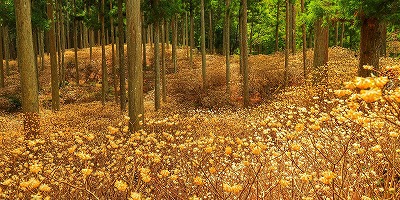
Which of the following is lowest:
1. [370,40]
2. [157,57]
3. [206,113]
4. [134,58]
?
[206,113]

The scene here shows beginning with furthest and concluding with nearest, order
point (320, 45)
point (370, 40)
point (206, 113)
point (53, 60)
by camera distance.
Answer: point (206, 113) → point (320, 45) → point (53, 60) → point (370, 40)

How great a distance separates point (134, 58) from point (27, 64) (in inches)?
111

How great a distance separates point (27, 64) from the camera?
8.62m

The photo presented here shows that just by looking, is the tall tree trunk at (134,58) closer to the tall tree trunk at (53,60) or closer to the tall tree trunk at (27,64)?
the tall tree trunk at (27,64)

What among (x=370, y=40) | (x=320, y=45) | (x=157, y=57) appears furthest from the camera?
(x=157, y=57)

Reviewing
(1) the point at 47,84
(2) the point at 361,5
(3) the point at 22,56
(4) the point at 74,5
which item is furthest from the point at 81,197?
(4) the point at 74,5

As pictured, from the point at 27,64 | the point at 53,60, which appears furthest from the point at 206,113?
the point at 27,64

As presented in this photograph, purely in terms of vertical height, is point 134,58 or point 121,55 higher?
point 121,55

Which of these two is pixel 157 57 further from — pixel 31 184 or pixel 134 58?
pixel 31 184

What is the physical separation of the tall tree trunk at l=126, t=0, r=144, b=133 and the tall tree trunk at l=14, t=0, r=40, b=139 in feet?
8.50

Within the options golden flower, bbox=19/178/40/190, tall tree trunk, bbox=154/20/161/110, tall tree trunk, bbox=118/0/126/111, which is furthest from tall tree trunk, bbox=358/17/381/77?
tall tree trunk, bbox=154/20/161/110

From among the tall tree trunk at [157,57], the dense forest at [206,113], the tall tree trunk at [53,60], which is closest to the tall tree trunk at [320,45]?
the dense forest at [206,113]

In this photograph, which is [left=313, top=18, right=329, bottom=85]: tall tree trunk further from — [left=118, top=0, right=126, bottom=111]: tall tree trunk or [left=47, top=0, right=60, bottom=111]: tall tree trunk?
[left=47, top=0, right=60, bottom=111]: tall tree trunk

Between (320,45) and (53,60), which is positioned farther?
(320,45)
